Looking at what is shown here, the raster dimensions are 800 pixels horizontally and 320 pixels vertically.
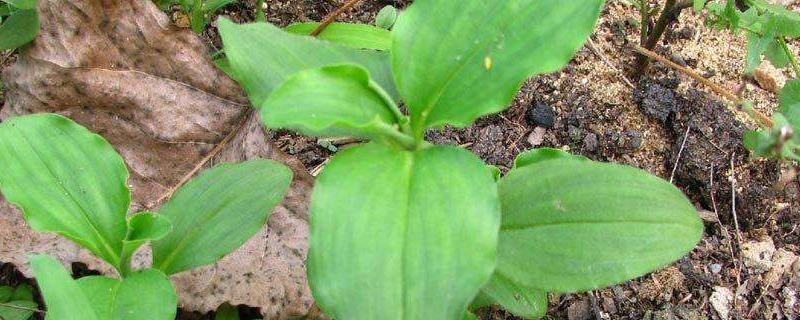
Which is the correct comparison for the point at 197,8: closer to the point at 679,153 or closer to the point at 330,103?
the point at 330,103

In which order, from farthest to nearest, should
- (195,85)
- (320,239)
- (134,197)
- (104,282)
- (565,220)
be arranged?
(195,85) → (134,197) → (104,282) → (565,220) → (320,239)

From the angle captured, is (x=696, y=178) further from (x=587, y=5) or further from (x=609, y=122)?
(x=587, y=5)

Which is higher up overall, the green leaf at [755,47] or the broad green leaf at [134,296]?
the green leaf at [755,47]

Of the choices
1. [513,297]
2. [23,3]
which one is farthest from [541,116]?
[23,3]

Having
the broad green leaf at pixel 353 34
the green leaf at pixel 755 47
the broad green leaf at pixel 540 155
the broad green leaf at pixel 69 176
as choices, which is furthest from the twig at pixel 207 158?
the green leaf at pixel 755 47

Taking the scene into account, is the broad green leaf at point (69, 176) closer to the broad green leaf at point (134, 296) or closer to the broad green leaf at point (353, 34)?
the broad green leaf at point (134, 296)

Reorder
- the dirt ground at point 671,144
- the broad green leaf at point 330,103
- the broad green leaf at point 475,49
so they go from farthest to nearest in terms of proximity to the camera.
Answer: the dirt ground at point 671,144 < the broad green leaf at point 475,49 < the broad green leaf at point 330,103

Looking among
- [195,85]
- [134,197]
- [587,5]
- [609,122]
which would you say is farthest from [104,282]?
[609,122]
